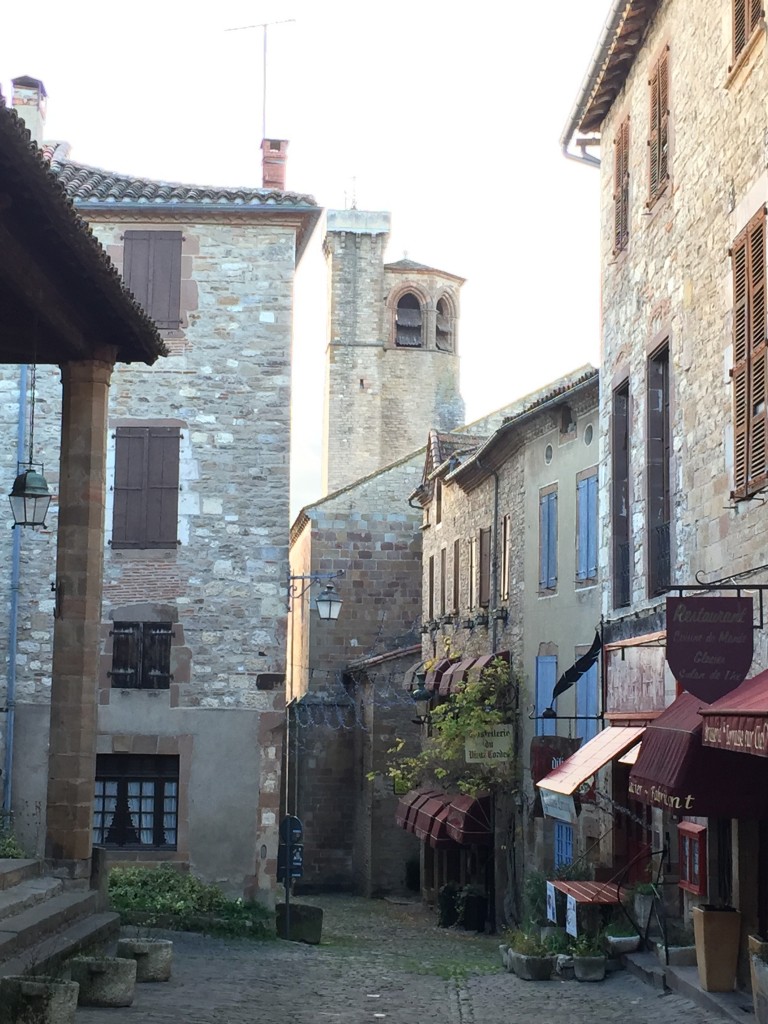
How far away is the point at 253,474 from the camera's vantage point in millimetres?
21656

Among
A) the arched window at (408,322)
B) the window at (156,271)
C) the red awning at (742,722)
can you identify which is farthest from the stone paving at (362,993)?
the arched window at (408,322)

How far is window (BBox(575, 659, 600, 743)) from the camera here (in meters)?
18.6

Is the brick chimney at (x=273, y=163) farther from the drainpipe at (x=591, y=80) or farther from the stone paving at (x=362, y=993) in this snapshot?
the stone paving at (x=362, y=993)

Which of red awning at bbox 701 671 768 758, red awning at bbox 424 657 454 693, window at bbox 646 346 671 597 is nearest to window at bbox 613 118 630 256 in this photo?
window at bbox 646 346 671 597

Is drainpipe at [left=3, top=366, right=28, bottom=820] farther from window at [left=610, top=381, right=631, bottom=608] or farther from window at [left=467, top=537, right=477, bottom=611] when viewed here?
window at [left=610, top=381, right=631, bottom=608]

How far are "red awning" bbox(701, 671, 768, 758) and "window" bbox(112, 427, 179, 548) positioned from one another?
12.7 meters

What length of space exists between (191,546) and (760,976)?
13146 millimetres

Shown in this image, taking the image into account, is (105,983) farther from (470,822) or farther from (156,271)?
(470,822)

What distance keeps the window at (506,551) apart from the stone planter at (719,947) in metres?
12.8

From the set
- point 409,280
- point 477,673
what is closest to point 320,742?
point 477,673

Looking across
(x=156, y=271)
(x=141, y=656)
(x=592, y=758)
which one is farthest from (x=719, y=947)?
(x=156, y=271)

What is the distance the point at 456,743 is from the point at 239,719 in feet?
13.3

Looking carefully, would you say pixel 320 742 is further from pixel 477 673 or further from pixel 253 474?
pixel 253 474

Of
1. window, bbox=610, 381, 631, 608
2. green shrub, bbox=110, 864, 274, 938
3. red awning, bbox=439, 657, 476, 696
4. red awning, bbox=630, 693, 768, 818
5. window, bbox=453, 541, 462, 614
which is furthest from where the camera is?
window, bbox=453, 541, 462, 614
